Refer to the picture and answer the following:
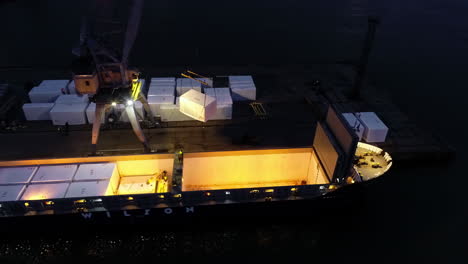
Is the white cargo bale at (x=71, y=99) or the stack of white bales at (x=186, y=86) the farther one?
the stack of white bales at (x=186, y=86)

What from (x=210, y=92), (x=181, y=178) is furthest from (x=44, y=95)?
(x=181, y=178)

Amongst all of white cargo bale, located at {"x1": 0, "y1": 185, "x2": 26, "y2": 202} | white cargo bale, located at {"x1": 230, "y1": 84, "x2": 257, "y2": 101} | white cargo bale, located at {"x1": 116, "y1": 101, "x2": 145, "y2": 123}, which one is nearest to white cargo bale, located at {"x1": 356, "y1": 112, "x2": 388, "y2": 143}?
white cargo bale, located at {"x1": 230, "y1": 84, "x2": 257, "y2": 101}

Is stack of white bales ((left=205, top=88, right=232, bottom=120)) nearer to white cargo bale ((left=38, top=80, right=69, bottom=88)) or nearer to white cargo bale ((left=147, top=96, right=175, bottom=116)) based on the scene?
white cargo bale ((left=147, top=96, right=175, bottom=116))

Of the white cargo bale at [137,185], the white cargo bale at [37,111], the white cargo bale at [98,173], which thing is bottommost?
the white cargo bale at [137,185]

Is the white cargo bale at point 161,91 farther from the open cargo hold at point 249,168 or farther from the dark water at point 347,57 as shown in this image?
the dark water at point 347,57

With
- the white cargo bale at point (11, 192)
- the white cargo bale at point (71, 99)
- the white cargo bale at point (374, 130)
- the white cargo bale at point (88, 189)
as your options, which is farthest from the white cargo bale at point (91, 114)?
the white cargo bale at point (374, 130)
